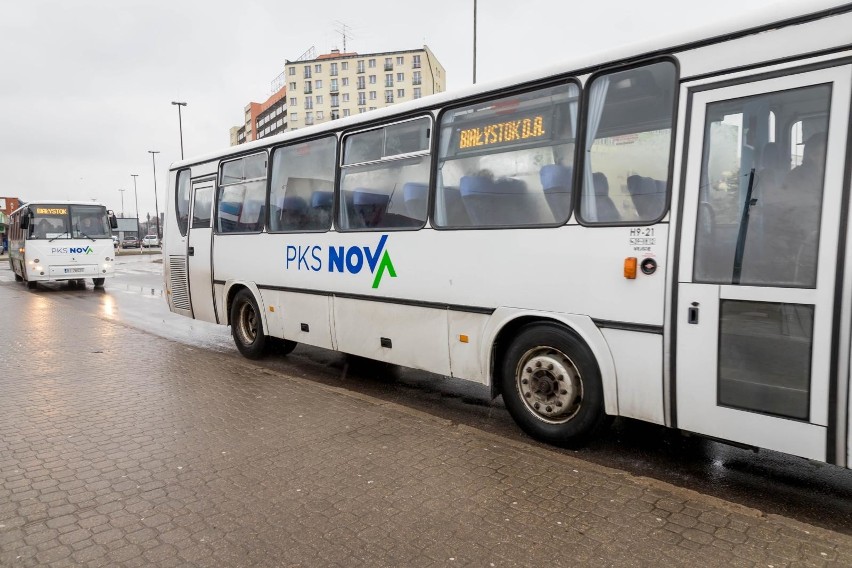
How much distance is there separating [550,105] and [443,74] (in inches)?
4743

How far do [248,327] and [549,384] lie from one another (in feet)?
17.1

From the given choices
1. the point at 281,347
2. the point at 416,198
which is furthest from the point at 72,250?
the point at 416,198

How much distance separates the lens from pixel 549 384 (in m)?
4.59

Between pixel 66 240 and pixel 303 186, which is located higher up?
pixel 303 186

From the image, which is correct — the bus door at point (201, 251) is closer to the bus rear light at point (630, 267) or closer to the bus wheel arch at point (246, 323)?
the bus wheel arch at point (246, 323)

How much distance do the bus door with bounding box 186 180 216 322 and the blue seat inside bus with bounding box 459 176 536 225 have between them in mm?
5112

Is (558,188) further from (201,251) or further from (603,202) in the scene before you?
(201,251)

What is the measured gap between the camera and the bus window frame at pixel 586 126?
3.90 m

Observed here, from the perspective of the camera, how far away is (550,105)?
4.59m

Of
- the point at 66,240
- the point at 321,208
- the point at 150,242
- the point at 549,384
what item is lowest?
the point at 549,384

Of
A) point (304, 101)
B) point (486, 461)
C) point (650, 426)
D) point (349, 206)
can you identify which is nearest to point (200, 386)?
point (349, 206)

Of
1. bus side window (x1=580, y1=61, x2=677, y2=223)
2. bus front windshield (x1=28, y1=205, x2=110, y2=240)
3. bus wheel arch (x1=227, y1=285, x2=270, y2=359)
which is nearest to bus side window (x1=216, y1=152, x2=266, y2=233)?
bus wheel arch (x1=227, y1=285, x2=270, y2=359)

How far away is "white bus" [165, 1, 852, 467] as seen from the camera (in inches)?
132

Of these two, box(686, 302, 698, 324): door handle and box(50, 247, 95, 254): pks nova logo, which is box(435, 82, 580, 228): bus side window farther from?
box(50, 247, 95, 254): pks nova logo
